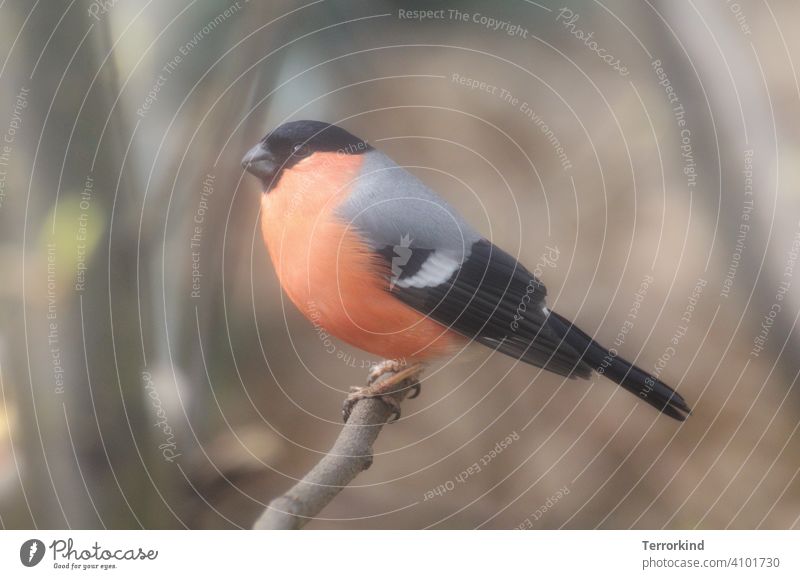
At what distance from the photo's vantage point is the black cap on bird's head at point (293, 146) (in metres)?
0.64

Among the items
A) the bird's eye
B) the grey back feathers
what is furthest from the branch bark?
the bird's eye

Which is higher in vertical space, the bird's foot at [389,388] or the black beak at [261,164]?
the black beak at [261,164]

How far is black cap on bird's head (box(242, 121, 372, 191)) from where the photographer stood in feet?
2.10

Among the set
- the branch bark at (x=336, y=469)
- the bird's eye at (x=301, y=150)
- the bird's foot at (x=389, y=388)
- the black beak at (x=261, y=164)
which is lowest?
the branch bark at (x=336, y=469)

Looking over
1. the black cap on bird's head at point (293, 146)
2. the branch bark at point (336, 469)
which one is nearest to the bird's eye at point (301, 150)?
the black cap on bird's head at point (293, 146)

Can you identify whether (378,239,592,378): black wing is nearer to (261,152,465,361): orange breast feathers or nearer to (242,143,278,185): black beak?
(261,152,465,361): orange breast feathers

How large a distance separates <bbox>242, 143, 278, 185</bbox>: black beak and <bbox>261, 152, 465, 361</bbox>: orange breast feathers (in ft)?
0.04

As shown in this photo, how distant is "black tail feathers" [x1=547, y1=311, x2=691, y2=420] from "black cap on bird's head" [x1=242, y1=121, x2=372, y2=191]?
257 mm

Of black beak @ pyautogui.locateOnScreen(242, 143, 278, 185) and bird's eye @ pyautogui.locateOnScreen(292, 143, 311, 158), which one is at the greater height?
bird's eye @ pyautogui.locateOnScreen(292, 143, 311, 158)

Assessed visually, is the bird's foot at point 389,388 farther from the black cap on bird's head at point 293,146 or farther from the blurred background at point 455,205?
the black cap on bird's head at point 293,146
